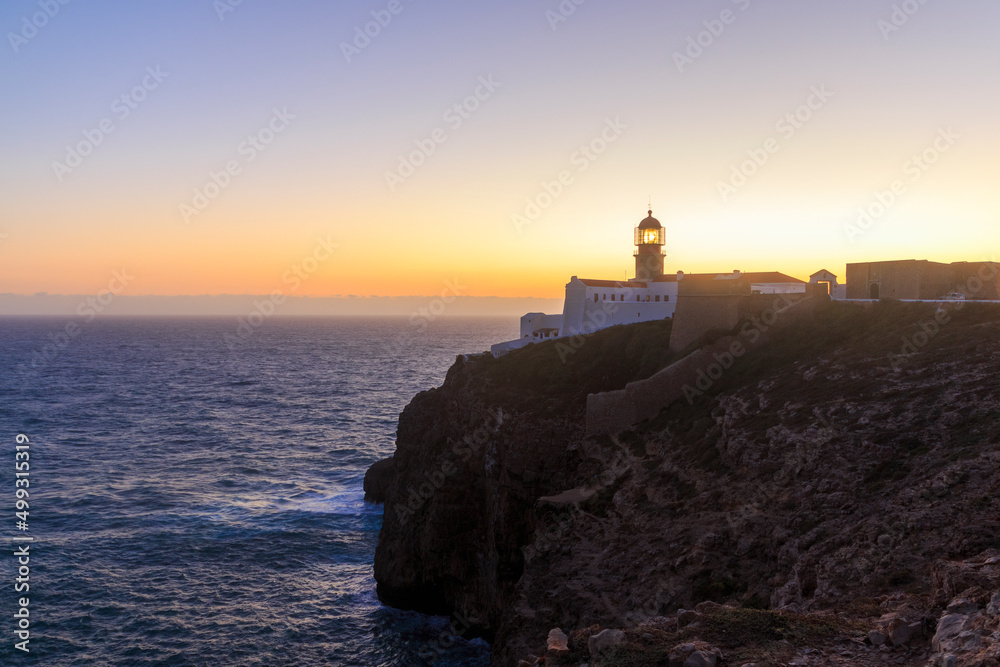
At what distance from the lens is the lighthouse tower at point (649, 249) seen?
61.8m

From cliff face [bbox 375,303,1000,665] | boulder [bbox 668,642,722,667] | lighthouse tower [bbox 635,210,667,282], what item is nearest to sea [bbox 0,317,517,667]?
cliff face [bbox 375,303,1000,665]

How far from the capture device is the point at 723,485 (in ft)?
69.7

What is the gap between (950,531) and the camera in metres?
14.0

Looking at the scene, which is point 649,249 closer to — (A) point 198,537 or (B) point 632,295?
(B) point 632,295

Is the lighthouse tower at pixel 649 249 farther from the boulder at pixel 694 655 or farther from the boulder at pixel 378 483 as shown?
the boulder at pixel 694 655

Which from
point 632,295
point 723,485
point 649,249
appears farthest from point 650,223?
point 723,485

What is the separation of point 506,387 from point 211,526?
68.3 ft

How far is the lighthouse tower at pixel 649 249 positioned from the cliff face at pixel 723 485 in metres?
24.3

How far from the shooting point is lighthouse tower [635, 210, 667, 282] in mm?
61781

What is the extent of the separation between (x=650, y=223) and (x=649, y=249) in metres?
2.55

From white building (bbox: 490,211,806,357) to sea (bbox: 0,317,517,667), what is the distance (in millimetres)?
19235

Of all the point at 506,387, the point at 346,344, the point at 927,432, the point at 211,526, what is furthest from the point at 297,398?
the point at 346,344

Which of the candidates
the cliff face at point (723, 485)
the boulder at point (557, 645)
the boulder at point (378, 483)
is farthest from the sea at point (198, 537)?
the boulder at point (557, 645)

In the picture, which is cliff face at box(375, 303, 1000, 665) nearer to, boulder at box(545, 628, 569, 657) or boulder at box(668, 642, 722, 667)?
boulder at box(668, 642, 722, 667)
